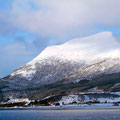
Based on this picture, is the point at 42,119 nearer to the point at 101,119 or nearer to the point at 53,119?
the point at 53,119

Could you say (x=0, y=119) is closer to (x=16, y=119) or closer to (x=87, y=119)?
(x=16, y=119)

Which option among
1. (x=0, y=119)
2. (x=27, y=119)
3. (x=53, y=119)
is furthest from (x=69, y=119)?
(x=0, y=119)

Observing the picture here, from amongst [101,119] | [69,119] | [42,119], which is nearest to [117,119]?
[101,119]

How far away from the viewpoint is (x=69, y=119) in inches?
6004

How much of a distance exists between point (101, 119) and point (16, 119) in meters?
40.3

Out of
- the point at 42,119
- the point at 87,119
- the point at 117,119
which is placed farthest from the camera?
the point at 42,119

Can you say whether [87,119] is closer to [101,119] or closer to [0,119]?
[101,119]

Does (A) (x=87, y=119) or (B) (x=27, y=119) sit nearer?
(A) (x=87, y=119)

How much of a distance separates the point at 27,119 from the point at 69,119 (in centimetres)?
1995

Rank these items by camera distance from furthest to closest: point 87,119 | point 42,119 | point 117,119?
point 42,119, point 87,119, point 117,119

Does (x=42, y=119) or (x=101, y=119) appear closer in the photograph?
(x=101, y=119)

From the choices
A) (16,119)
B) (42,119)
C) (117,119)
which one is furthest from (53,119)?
(117,119)

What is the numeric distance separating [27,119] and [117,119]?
4147cm

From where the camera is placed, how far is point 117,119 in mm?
139750
